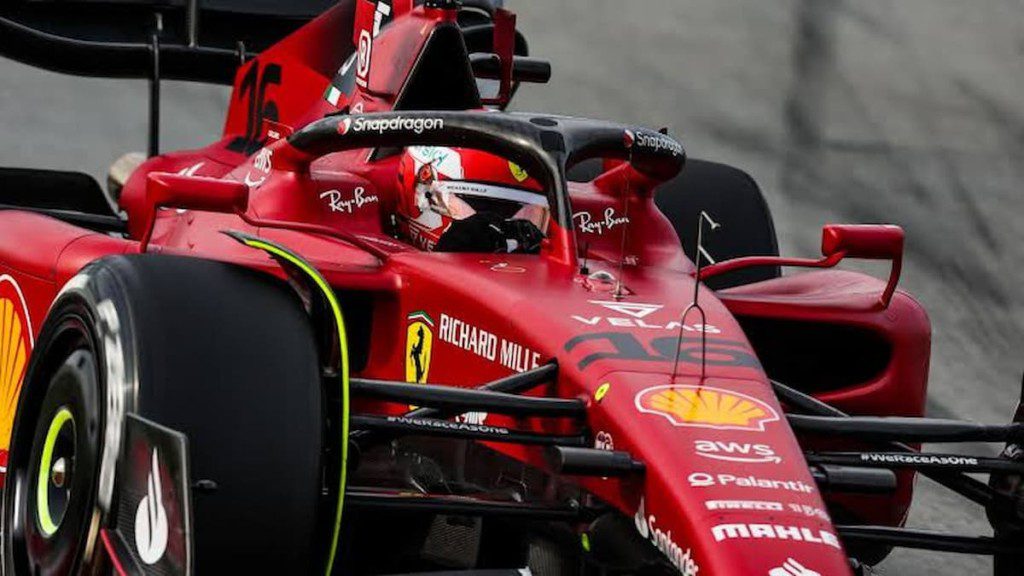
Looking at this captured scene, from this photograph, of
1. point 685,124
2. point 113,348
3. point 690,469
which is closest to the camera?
point 690,469

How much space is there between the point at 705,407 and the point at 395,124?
4.29ft

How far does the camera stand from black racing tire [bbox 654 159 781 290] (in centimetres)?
709

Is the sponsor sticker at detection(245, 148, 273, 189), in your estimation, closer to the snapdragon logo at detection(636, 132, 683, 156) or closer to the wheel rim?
the snapdragon logo at detection(636, 132, 683, 156)

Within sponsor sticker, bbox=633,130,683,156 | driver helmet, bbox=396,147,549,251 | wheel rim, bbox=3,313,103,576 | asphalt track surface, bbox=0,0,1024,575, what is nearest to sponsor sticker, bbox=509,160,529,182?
driver helmet, bbox=396,147,549,251

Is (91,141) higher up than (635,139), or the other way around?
(635,139)

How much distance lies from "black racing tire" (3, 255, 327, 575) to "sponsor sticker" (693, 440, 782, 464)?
0.76 m

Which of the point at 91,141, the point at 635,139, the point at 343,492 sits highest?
the point at 635,139

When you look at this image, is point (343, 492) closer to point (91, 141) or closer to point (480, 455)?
point (480, 455)

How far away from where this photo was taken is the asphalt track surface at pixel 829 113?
9086mm

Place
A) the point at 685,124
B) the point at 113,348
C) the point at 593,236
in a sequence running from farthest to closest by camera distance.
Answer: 1. the point at 685,124
2. the point at 593,236
3. the point at 113,348

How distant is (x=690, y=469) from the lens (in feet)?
12.8

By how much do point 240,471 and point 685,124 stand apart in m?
7.49

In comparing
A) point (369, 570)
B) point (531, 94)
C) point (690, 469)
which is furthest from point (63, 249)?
point (531, 94)

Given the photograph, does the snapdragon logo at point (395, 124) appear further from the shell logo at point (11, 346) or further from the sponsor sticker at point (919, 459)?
the sponsor sticker at point (919, 459)
